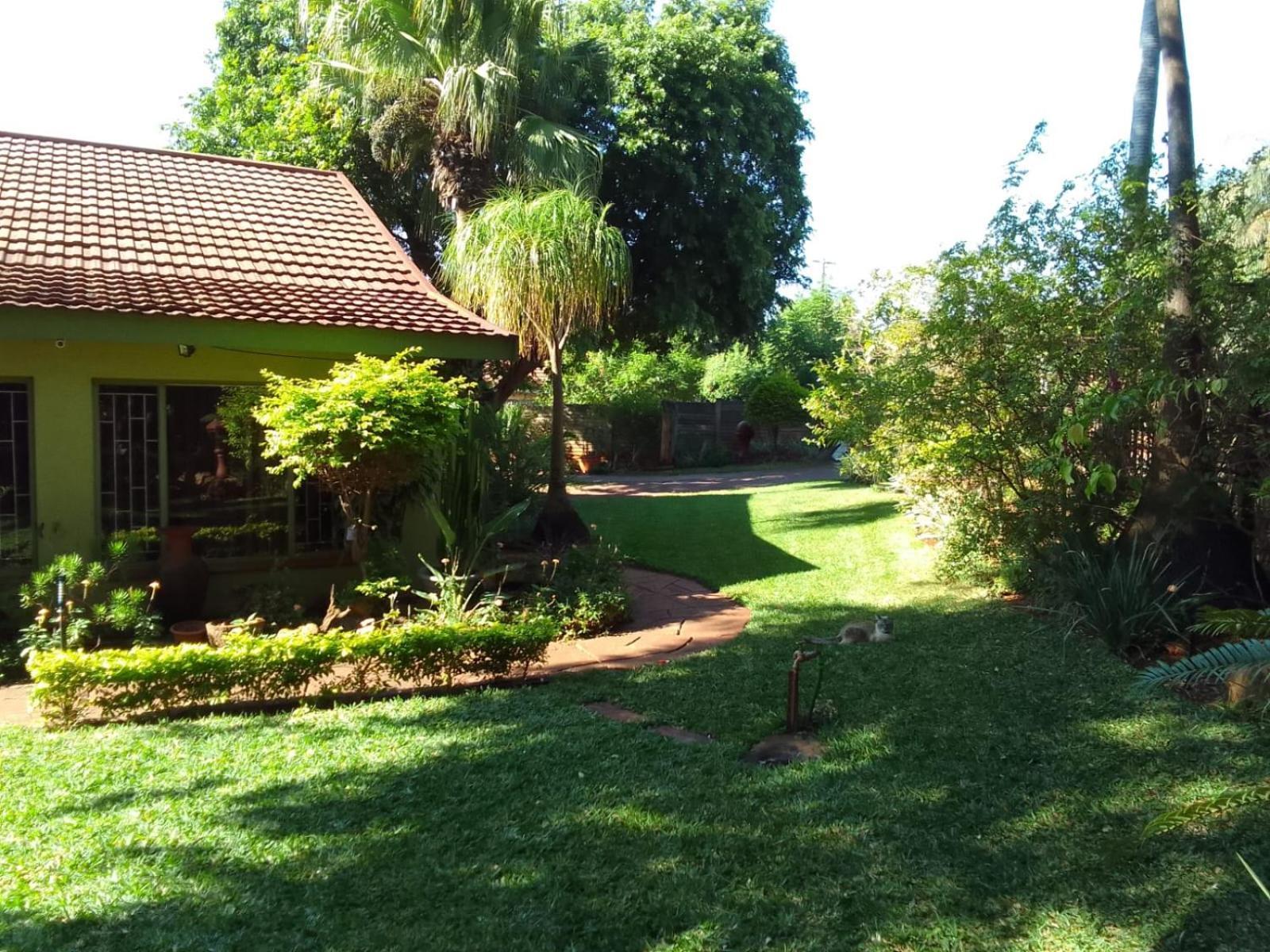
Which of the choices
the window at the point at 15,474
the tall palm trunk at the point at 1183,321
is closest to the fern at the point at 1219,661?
the tall palm trunk at the point at 1183,321

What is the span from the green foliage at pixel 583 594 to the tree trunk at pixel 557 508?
2.45 m

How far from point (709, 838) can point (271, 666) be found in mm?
3365

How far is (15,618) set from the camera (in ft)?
25.6

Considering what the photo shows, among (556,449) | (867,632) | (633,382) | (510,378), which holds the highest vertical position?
(633,382)

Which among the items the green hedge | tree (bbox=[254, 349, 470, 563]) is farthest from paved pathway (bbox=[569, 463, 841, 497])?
the green hedge

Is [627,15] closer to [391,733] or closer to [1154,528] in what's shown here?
[1154,528]

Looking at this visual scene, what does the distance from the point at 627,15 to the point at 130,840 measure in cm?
1902

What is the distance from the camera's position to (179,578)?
824 cm

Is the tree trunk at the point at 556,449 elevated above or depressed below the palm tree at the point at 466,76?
below

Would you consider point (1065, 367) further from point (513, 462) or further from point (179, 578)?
point (179, 578)

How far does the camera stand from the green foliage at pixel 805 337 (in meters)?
36.4

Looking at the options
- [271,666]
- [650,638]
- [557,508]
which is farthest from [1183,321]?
[557,508]

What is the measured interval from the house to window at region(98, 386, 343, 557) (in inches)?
0.5

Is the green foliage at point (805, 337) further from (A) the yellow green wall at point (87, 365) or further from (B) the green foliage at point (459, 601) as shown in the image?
(A) the yellow green wall at point (87, 365)
